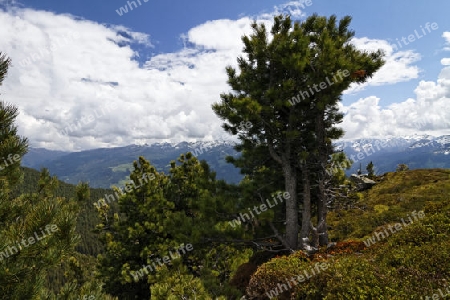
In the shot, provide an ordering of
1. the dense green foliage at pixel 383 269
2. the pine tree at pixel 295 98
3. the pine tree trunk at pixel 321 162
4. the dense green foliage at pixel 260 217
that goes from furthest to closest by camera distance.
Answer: the pine tree trunk at pixel 321 162
the pine tree at pixel 295 98
the dense green foliage at pixel 383 269
the dense green foliage at pixel 260 217

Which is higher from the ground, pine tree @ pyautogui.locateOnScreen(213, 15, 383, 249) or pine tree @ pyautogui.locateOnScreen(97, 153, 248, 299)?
pine tree @ pyautogui.locateOnScreen(213, 15, 383, 249)

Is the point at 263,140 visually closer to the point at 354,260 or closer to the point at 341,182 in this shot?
the point at 341,182

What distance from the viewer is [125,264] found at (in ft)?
64.8

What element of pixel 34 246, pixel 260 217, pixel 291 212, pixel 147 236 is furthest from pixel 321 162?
pixel 147 236

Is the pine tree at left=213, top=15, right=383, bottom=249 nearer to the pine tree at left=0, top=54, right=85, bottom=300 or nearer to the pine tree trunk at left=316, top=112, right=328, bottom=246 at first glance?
the pine tree trunk at left=316, top=112, right=328, bottom=246

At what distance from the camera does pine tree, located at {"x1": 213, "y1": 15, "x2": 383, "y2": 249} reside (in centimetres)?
1184

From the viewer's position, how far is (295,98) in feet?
41.9

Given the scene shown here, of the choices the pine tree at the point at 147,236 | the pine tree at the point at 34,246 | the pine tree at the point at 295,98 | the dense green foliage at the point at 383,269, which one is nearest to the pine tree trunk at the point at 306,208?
the pine tree at the point at 295,98

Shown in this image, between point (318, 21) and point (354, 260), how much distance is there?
10.8 m

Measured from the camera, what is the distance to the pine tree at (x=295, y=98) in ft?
38.8

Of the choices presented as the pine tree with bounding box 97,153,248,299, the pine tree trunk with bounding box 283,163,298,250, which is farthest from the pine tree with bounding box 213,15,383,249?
the pine tree with bounding box 97,153,248,299

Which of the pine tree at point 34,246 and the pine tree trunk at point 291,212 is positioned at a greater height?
the pine tree at point 34,246

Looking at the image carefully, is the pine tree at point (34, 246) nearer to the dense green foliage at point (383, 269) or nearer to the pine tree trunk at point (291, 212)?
the dense green foliage at point (383, 269)

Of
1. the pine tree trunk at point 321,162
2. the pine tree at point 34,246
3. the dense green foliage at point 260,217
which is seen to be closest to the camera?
the pine tree at point 34,246
